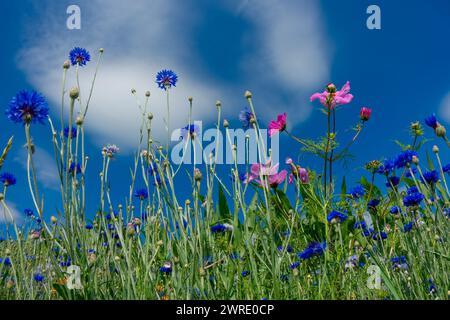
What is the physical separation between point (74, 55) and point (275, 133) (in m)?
0.83

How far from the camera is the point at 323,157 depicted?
7.61 feet

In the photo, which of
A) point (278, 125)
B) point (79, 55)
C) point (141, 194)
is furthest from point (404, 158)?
point (79, 55)

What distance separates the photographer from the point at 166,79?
1.74m

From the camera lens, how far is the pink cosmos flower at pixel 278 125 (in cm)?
213

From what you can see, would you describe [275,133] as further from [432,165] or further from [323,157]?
[432,165]

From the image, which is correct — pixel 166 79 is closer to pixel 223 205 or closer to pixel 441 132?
pixel 441 132

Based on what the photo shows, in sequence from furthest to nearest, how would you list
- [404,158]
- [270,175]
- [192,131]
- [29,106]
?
[270,175] → [404,158] → [192,131] → [29,106]

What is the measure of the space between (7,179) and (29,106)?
0.55m

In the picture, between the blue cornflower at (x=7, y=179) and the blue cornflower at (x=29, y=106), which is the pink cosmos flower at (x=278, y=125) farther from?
the blue cornflower at (x=29, y=106)

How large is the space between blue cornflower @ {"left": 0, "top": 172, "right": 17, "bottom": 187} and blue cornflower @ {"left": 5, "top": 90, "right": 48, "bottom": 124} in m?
0.50

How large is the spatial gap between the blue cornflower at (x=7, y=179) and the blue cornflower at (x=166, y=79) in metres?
0.53

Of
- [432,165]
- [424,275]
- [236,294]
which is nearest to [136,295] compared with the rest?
[236,294]

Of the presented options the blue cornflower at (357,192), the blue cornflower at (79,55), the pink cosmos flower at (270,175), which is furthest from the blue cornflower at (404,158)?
the blue cornflower at (79,55)

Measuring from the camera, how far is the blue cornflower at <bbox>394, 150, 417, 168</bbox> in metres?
1.66
